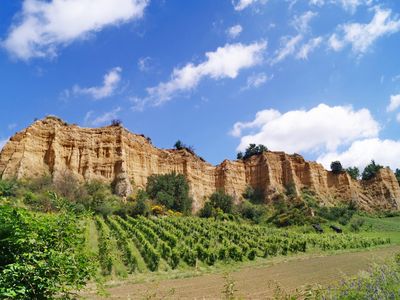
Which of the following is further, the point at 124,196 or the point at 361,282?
the point at 124,196

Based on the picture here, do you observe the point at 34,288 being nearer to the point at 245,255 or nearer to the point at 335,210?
the point at 245,255

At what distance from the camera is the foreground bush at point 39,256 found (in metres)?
5.41

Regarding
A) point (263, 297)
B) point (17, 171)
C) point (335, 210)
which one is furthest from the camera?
point (335, 210)

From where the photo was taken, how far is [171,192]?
217 ft

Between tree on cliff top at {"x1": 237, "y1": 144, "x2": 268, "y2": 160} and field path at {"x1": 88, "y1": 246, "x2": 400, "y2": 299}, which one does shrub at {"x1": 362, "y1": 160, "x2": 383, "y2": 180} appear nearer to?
tree on cliff top at {"x1": 237, "y1": 144, "x2": 268, "y2": 160}

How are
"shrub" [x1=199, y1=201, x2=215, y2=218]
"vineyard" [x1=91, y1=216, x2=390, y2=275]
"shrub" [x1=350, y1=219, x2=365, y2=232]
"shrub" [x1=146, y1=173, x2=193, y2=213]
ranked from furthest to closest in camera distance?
"shrub" [x1=199, y1=201, x2=215, y2=218] → "shrub" [x1=146, y1=173, x2=193, y2=213] → "shrub" [x1=350, y1=219, x2=365, y2=232] → "vineyard" [x1=91, y1=216, x2=390, y2=275]

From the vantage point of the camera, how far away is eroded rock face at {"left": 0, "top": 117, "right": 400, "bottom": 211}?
6294 cm

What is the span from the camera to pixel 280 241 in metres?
42.0

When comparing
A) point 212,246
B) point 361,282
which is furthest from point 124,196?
point 361,282

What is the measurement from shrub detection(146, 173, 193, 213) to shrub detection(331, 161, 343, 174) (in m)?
42.3

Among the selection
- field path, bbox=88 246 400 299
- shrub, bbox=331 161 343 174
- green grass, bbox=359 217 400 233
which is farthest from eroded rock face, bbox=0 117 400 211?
field path, bbox=88 246 400 299

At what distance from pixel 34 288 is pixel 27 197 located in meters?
44.8

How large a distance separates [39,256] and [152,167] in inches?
2784

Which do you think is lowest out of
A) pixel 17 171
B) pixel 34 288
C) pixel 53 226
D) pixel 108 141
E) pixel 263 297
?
pixel 263 297
